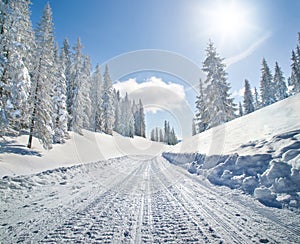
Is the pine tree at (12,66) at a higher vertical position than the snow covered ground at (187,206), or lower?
higher

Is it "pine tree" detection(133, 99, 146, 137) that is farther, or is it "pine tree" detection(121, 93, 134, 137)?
"pine tree" detection(133, 99, 146, 137)

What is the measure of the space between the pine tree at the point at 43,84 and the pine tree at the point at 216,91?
19.1 m

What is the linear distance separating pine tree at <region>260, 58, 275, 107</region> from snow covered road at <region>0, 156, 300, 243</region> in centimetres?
3700

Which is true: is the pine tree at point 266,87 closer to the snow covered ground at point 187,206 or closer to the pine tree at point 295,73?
the pine tree at point 295,73

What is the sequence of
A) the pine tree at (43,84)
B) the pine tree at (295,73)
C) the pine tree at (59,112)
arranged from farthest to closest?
1. the pine tree at (295,73)
2. the pine tree at (59,112)
3. the pine tree at (43,84)

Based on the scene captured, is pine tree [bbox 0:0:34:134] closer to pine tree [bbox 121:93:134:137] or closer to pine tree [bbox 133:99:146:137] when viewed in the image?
pine tree [bbox 121:93:134:137]

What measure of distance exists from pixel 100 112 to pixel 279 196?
37.5m

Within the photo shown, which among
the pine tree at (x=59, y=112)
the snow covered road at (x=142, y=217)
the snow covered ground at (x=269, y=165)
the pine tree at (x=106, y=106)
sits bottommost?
the snow covered road at (x=142, y=217)

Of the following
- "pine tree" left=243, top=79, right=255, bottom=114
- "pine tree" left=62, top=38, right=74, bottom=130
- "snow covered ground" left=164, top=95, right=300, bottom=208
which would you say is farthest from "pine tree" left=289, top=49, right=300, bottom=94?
"pine tree" left=62, top=38, right=74, bottom=130

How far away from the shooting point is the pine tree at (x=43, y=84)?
13.2m

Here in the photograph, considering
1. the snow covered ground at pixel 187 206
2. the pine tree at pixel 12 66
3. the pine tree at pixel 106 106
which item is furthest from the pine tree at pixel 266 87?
the pine tree at pixel 12 66

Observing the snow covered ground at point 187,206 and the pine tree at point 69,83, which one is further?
the pine tree at point 69,83

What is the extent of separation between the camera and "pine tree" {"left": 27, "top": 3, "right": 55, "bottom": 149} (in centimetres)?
1318

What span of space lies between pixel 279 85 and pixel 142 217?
139 feet
